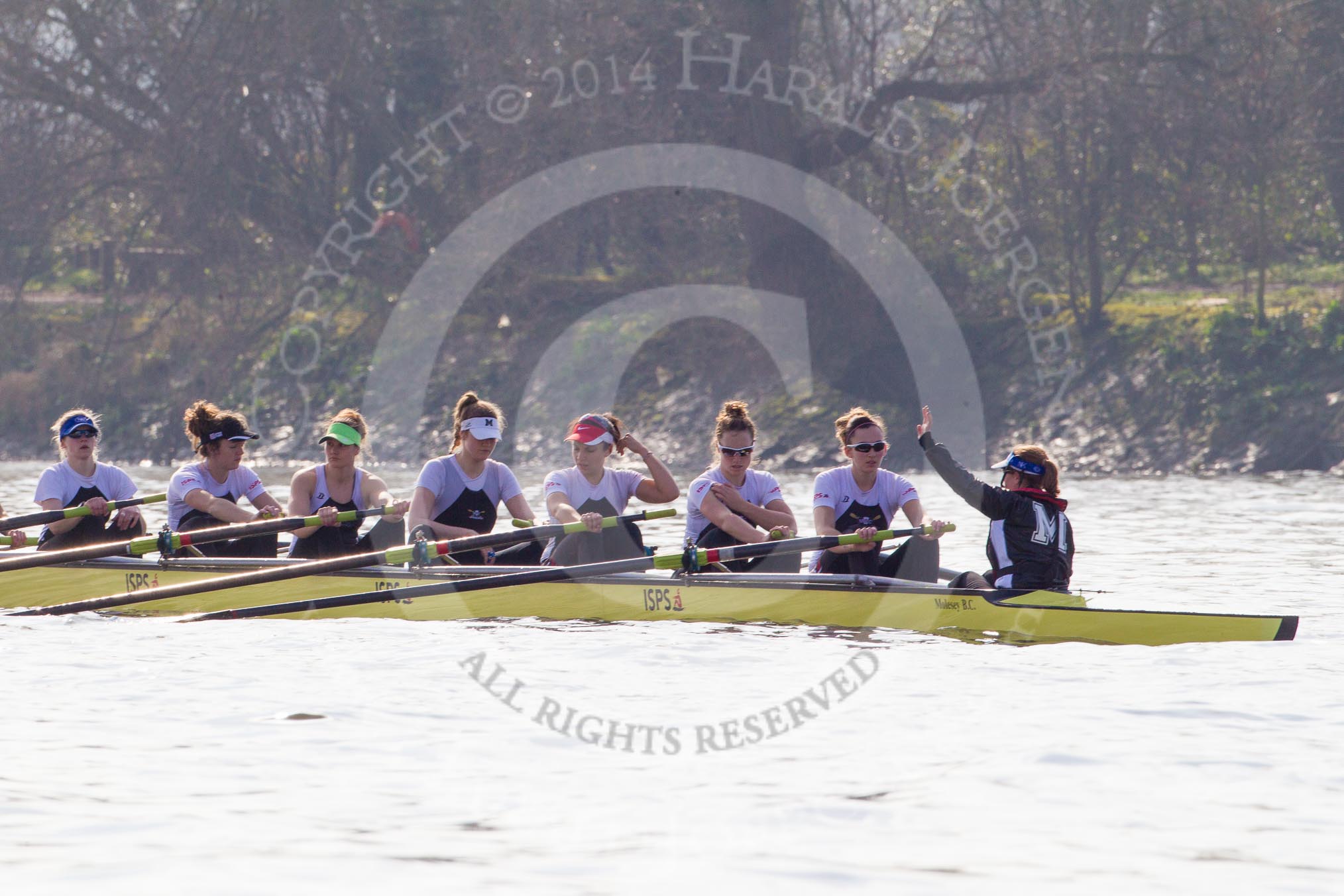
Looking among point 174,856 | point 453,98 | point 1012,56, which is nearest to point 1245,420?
point 1012,56

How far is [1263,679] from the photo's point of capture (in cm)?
870

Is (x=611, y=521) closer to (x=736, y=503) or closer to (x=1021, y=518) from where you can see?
(x=736, y=503)

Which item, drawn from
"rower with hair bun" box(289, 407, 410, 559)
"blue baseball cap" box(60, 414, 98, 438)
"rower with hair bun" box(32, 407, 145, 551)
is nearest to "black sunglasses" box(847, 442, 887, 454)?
"rower with hair bun" box(289, 407, 410, 559)

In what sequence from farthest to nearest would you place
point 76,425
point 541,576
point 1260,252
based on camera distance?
1. point 1260,252
2. point 76,425
3. point 541,576

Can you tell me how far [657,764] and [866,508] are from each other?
4.44 metres

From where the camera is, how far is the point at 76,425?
13234mm

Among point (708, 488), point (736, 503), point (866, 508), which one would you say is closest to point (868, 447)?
point (866, 508)

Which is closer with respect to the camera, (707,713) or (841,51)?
(707,713)

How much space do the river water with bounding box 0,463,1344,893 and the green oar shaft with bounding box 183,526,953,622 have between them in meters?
0.23

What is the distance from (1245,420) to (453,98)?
54.8 feet

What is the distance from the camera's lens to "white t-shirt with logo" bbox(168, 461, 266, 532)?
1275 cm

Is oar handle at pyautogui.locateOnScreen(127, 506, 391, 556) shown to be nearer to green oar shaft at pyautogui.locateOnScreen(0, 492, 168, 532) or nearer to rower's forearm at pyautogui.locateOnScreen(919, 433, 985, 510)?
green oar shaft at pyautogui.locateOnScreen(0, 492, 168, 532)

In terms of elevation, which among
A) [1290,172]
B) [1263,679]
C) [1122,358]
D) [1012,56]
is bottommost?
[1263,679]

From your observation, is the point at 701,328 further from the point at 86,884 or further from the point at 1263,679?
the point at 86,884
